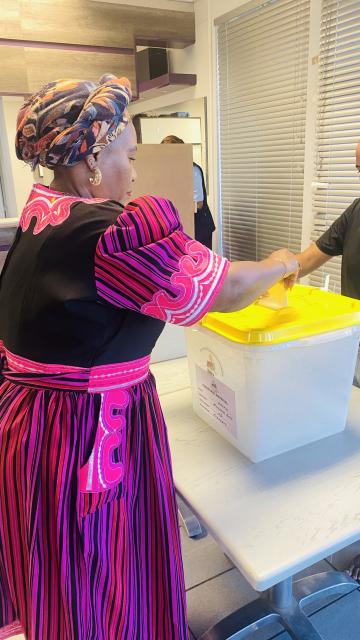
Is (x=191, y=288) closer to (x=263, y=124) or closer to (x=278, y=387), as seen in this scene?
(x=278, y=387)

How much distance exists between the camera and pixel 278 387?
90 cm

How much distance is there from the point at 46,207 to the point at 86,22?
8.43ft

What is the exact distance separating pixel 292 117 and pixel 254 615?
8.35 ft

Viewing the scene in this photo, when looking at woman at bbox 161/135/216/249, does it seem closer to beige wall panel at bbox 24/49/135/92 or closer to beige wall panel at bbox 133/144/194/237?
beige wall panel at bbox 24/49/135/92

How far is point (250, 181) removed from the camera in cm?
329

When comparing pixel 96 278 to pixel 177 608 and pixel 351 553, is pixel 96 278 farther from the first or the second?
pixel 351 553

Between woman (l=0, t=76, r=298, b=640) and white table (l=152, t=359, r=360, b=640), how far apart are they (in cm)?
11

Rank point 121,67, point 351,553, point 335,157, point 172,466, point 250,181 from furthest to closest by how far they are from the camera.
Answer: point 250,181, point 121,67, point 335,157, point 351,553, point 172,466

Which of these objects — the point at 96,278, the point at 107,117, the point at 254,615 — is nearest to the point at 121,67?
the point at 107,117

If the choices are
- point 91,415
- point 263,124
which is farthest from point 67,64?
point 91,415

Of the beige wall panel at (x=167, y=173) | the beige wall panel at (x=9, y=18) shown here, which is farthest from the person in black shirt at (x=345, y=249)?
the beige wall panel at (x=9, y=18)

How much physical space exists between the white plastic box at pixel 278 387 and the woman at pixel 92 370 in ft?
0.52

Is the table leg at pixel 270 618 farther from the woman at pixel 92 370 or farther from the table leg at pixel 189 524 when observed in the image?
the table leg at pixel 189 524

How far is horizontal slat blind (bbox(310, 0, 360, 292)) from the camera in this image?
2318 millimetres
